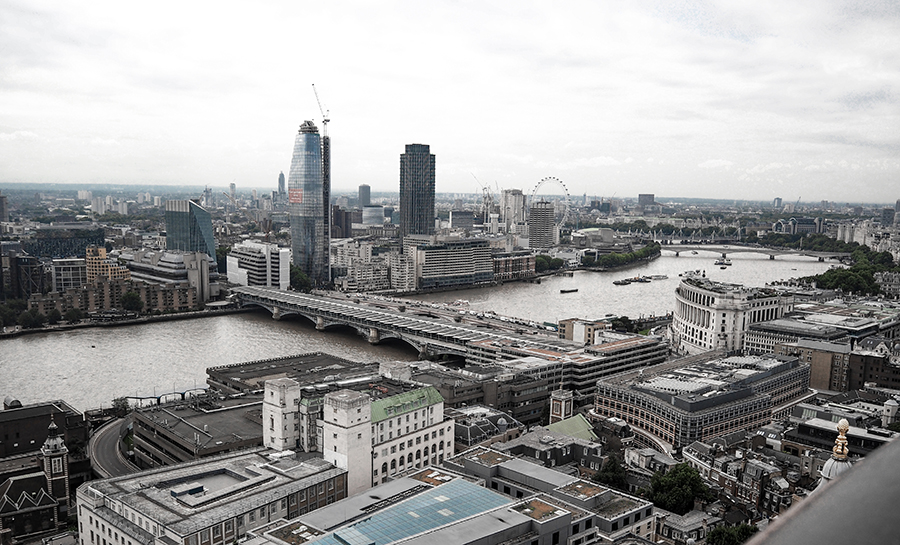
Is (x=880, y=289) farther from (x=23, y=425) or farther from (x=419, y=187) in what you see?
(x=23, y=425)

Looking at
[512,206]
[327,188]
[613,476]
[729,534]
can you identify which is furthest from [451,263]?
[512,206]

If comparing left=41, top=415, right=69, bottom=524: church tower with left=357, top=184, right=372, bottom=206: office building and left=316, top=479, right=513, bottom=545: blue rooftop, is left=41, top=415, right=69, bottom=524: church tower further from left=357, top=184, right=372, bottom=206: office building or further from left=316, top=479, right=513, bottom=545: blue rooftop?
left=357, top=184, right=372, bottom=206: office building

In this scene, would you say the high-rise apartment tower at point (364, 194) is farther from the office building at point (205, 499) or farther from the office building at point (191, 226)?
the office building at point (205, 499)

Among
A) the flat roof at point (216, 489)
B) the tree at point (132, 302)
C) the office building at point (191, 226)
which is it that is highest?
the office building at point (191, 226)

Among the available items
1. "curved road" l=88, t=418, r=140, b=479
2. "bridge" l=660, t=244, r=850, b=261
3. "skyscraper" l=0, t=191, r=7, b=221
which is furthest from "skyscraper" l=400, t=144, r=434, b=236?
"curved road" l=88, t=418, r=140, b=479

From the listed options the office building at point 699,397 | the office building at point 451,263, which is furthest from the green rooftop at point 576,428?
the office building at point 451,263

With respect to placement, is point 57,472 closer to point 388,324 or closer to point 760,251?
point 388,324
